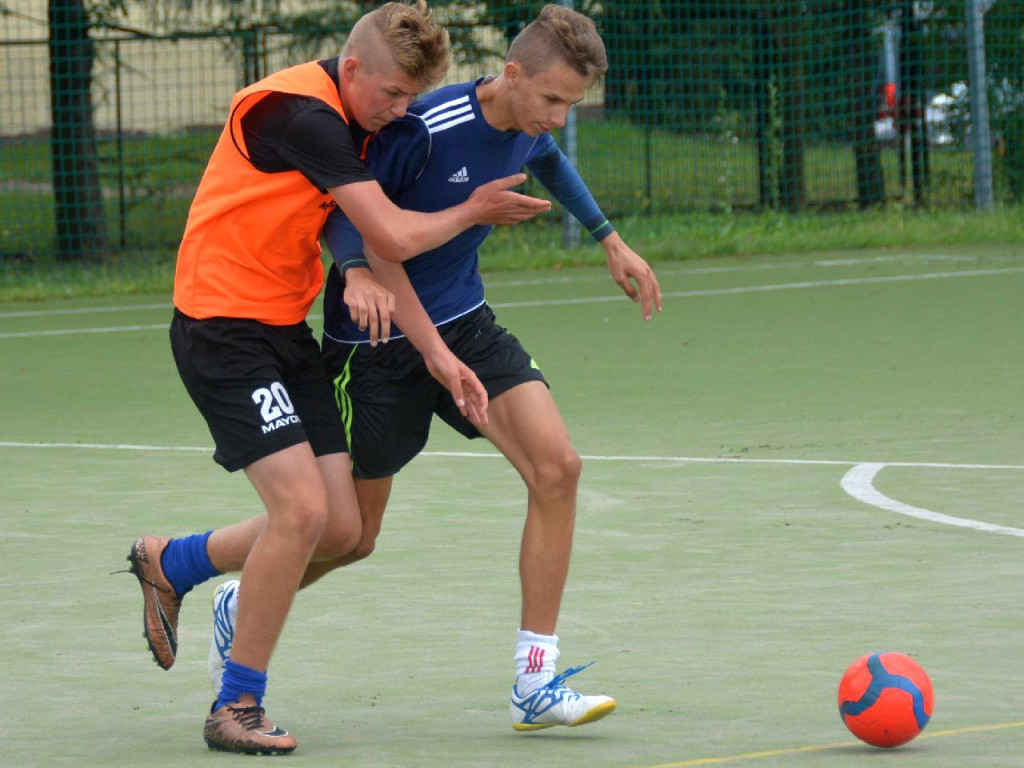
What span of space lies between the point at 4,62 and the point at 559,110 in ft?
A: 51.6

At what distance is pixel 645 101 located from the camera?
2114 cm

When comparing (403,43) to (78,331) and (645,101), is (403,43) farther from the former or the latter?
(645,101)

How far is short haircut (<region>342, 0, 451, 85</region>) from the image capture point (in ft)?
15.8

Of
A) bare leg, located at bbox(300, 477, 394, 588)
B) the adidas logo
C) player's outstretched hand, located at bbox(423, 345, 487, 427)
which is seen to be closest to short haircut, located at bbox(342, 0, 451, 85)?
the adidas logo

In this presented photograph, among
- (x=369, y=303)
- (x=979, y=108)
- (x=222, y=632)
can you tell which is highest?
(x=979, y=108)

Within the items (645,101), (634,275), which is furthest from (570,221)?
(634,275)

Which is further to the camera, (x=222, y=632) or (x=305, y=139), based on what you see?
(x=222, y=632)

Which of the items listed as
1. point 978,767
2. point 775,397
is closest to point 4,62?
point 775,397

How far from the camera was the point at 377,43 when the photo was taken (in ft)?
15.9

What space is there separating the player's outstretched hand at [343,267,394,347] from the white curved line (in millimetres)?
3145

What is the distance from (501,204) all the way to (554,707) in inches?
47.5

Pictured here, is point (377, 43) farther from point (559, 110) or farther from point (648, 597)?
point (648, 597)

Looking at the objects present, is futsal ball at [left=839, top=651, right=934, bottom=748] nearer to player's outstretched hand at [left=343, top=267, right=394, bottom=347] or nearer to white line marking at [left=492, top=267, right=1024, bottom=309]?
player's outstretched hand at [left=343, top=267, right=394, bottom=347]

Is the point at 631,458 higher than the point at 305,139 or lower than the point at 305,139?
lower
